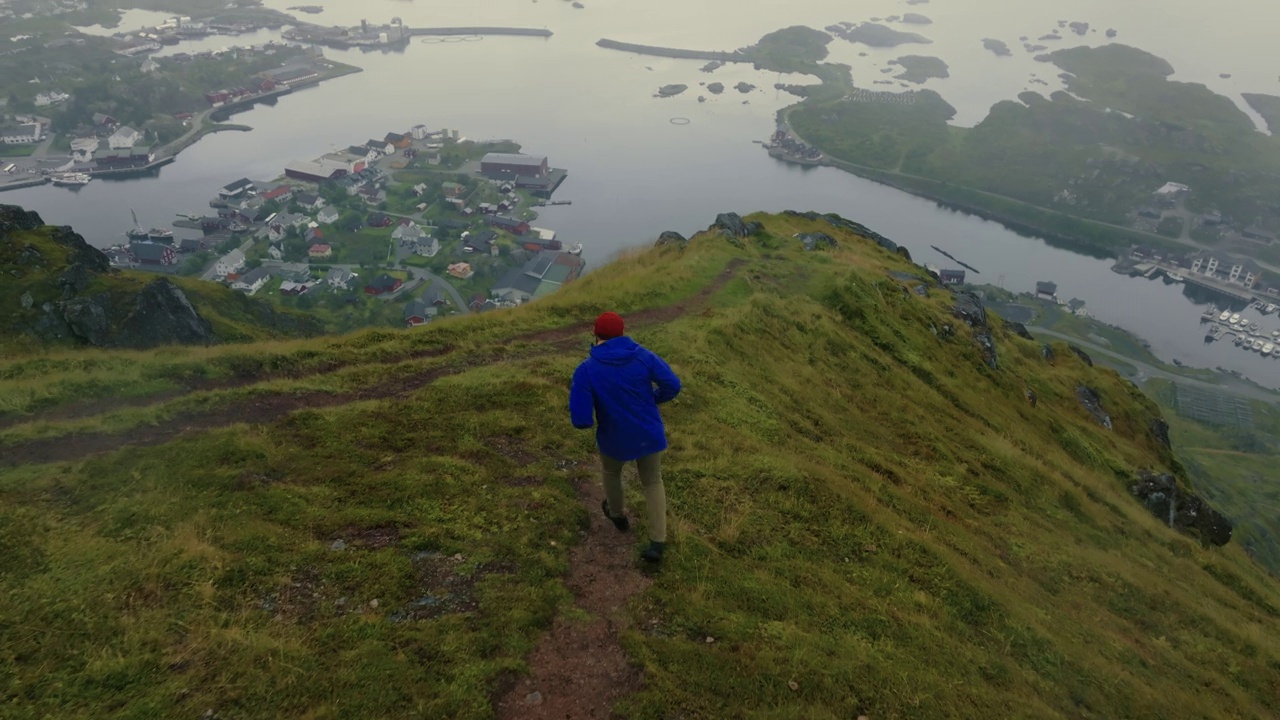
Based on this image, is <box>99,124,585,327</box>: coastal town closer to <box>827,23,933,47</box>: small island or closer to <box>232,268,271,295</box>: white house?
<box>232,268,271,295</box>: white house

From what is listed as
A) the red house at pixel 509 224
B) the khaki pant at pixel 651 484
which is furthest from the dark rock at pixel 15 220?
the red house at pixel 509 224

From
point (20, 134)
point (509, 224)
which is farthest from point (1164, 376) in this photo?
point (20, 134)

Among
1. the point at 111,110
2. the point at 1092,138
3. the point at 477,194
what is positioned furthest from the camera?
the point at 1092,138

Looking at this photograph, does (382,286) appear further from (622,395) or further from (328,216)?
(622,395)

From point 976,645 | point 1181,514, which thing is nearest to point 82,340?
point 976,645

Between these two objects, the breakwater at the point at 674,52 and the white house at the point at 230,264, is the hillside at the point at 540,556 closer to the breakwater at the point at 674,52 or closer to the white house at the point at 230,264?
the white house at the point at 230,264

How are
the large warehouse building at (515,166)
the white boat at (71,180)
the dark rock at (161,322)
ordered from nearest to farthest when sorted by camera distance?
the dark rock at (161,322) < the white boat at (71,180) < the large warehouse building at (515,166)

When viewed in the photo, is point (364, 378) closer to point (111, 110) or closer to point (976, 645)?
point (976, 645)
